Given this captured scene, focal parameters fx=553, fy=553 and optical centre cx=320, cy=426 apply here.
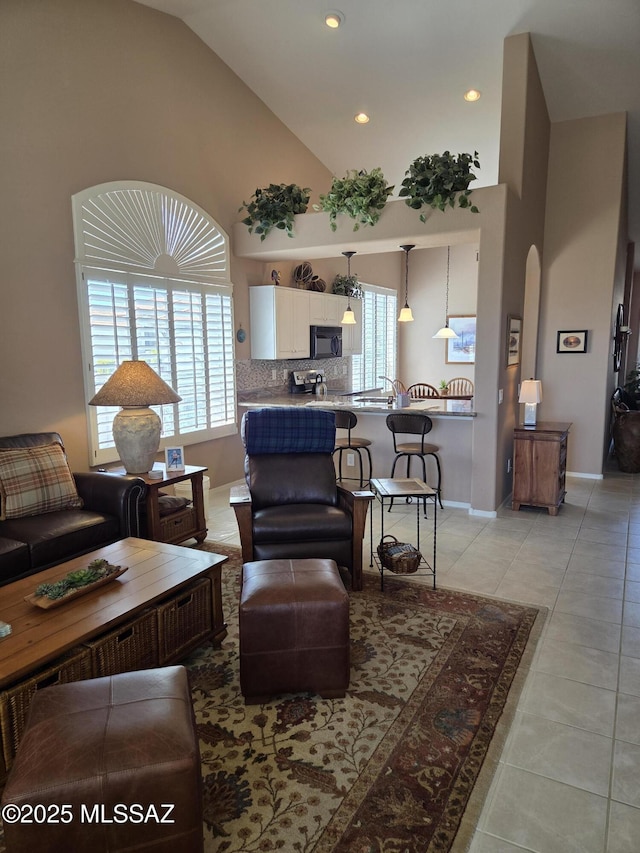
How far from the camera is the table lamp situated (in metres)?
3.86

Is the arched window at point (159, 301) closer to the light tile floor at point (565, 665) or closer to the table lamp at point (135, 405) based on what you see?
the table lamp at point (135, 405)

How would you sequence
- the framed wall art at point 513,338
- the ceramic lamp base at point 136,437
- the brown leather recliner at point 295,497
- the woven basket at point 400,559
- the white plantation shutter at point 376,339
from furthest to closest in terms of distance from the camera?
the white plantation shutter at point 376,339
the framed wall art at point 513,338
the ceramic lamp base at point 136,437
the brown leather recliner at point 295,497
the woven basket at point 400,559

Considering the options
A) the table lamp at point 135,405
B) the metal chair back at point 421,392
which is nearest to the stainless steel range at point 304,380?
the metal chair back at point 421,392

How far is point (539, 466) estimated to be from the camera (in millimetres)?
4930

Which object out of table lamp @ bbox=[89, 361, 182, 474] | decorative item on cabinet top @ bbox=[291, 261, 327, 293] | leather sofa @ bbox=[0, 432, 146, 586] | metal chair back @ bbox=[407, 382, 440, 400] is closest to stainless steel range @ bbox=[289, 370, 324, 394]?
decorative item on cabinet top @ bbox=[291, 261, 327, 293]

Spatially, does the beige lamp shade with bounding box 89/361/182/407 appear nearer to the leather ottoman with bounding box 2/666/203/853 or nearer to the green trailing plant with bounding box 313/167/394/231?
the green trailing plant with bounding box 313/167/394/231

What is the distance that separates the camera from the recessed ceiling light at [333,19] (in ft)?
15.4

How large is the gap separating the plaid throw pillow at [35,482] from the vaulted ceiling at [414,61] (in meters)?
3.86

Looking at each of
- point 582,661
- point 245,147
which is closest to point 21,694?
point 582,661

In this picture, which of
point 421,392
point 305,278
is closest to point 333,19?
point 305,278

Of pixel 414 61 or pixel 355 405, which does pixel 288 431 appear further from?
pixel 414 61

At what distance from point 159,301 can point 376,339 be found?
4707mm

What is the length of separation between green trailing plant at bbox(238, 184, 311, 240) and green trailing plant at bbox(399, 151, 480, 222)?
4.03 ft

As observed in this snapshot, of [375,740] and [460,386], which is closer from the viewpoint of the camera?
[375,740]
